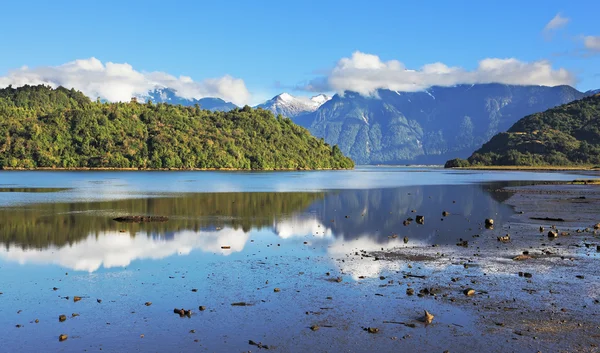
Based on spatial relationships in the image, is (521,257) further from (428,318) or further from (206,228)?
(206,228)

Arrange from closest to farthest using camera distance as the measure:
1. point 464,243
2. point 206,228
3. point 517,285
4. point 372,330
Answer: point 372,330 → point 517,285 → point 464,243 → point 206,228

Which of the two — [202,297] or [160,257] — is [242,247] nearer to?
[160,257]

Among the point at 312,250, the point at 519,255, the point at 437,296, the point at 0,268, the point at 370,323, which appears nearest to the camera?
the point at 370,323

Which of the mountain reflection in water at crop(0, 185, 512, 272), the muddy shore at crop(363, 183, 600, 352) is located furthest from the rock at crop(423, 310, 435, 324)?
the mountain reflection in water at crop(0, 185, 512, 272)

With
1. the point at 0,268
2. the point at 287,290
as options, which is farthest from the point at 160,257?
the point at 287,290

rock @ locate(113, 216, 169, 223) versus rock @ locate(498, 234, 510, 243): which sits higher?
rock @ locate(113, 216, 169, 223)

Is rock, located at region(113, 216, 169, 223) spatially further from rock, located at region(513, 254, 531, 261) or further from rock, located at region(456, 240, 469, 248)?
rock, located at region(513, 254, 531, 261)

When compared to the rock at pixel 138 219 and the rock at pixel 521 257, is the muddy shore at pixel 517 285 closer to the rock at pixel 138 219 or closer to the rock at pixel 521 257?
the rock at pixel 521 257

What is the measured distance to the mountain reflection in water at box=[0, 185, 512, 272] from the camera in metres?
37.5

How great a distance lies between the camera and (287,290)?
87.2ft

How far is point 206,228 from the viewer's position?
49.9 meters

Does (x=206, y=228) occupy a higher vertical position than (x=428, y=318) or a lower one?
higher

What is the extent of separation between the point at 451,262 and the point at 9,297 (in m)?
25.7

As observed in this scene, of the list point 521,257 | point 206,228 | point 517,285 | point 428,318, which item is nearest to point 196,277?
point 428,318
